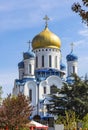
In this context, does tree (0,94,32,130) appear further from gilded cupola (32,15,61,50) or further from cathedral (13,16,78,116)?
gilded cupola (32,15,61,50)

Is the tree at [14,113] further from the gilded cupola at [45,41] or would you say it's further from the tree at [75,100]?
the gilded cupola at [45,41]

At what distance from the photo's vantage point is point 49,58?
72.8 meters

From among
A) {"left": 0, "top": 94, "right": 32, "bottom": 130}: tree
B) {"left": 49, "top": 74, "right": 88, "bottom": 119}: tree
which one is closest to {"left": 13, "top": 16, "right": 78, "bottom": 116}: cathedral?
{"left": 49, "top": 74, "right": 88, "bottom": 119}: tree

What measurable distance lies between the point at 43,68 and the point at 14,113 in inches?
1585

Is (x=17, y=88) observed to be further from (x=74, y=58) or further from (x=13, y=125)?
(x=13, y=125)

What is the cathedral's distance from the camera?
229ft

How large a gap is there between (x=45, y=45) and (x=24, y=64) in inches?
201

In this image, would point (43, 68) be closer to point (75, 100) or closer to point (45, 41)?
point (45, 41)

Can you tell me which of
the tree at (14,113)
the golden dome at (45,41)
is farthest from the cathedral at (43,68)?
the tree at (14,113)

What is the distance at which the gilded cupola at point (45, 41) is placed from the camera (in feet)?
239

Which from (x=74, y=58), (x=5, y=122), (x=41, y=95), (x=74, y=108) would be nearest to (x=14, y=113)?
(x=5, y=122)

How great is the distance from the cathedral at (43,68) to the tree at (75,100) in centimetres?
1953

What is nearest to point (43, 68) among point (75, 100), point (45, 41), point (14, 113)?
point (45, 41)

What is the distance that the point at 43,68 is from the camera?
72562mm
